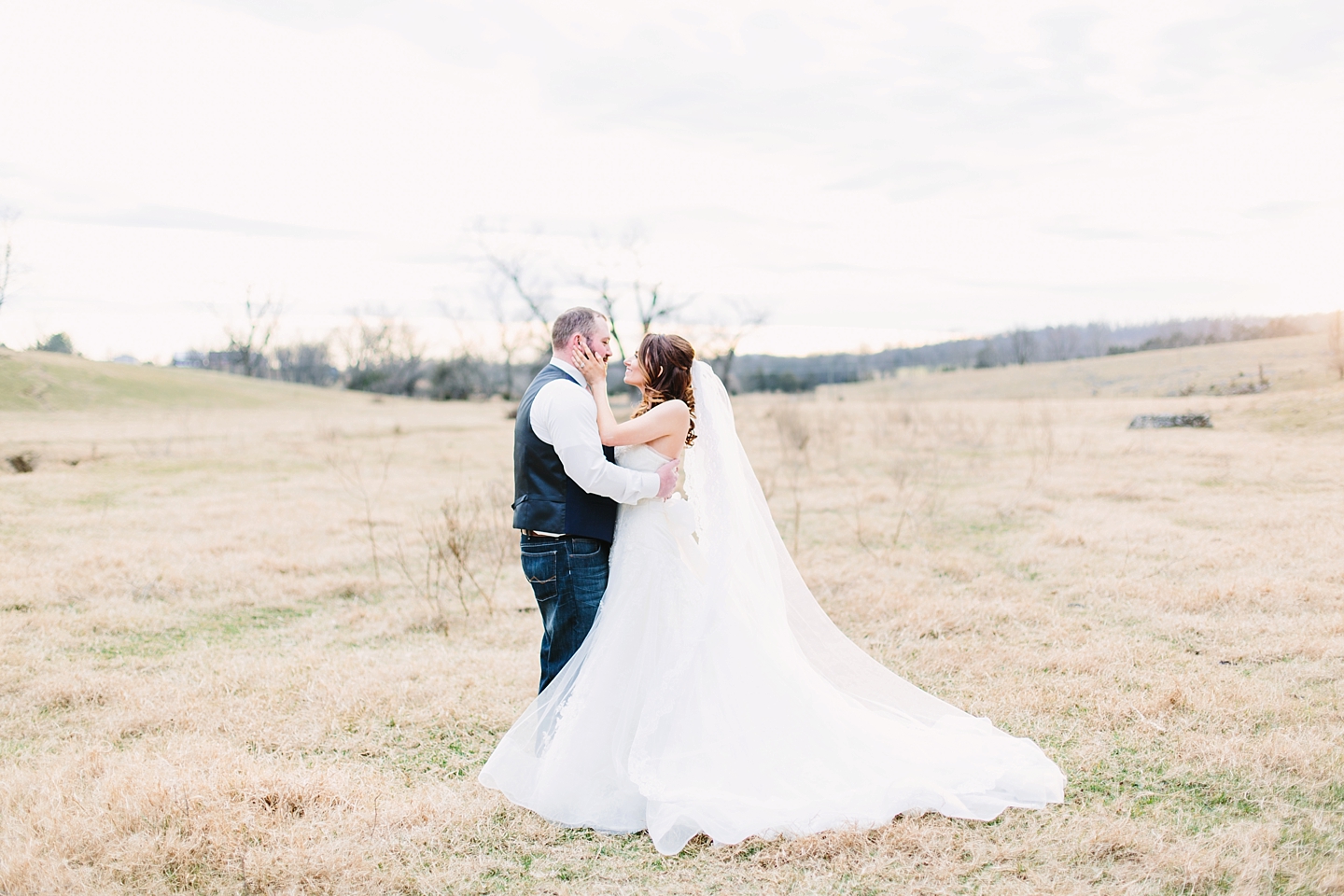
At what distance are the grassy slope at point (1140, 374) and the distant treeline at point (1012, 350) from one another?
6074mm

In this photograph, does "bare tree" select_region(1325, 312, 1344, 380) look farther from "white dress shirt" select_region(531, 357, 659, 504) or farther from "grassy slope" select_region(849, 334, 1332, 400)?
"white dress shirt" select_region(531, 357, 659, 504)

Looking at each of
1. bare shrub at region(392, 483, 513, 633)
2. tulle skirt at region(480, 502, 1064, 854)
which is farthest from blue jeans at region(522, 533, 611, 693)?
bare shrub at region(392, 483, 513, 633)

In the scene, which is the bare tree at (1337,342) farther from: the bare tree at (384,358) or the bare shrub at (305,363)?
the bare shrub at (305,363)

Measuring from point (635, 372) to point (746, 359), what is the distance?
60.3 meters

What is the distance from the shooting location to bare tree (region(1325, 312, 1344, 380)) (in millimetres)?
33250

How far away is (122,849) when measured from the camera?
11.6ft

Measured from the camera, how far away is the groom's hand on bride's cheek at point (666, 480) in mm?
4277

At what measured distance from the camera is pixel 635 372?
434cm

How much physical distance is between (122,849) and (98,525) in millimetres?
10097

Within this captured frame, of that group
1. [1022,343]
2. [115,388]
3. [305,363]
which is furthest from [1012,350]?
[115,388]

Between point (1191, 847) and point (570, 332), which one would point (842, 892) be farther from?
point (570, 332)

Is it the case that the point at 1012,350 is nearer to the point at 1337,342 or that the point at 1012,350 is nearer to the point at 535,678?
the point at 1337,342

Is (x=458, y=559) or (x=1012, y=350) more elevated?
(x=1012, y=350)

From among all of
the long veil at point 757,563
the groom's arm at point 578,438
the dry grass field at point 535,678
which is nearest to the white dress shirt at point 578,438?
the groom's arm at point 578,438
